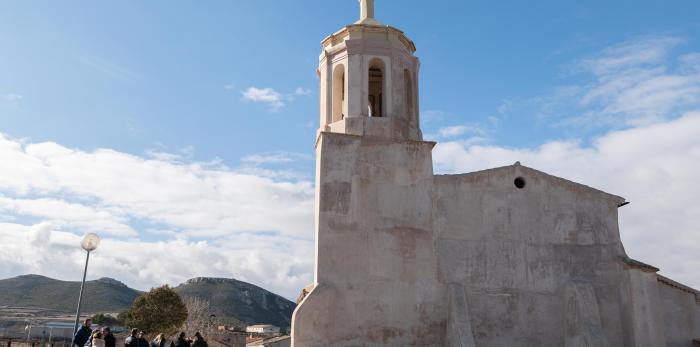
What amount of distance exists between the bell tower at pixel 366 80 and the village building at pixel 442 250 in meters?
0.03

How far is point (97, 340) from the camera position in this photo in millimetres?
11078

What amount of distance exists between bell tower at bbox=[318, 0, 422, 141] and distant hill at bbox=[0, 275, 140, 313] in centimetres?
4575

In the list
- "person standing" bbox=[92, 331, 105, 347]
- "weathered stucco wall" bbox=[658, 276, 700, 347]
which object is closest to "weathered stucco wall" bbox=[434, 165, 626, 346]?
"weathered stucco wall" bbox=[658, 276, 700, 347]

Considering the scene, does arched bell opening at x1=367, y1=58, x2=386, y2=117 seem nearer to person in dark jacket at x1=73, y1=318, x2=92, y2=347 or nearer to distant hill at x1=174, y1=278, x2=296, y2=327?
person in dark jacket at x1=73, y1=318, x2=92, y2=347

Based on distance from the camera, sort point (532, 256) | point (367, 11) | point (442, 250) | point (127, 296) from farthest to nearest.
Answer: point (127, 296), point (367, 11), point (532, 256), point (442, 250)

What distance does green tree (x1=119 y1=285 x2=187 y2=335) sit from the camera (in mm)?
29141

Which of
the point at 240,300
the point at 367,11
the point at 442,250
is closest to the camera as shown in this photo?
the point at 442,250

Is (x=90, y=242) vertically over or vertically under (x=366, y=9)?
under

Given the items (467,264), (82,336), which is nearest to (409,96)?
(467,264)

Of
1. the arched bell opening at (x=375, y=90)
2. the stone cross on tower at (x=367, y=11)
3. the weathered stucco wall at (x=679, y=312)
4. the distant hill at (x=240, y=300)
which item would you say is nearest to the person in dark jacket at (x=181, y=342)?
the arched bell opening at (x=375, y=90)

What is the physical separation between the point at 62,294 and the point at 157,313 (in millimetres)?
35450

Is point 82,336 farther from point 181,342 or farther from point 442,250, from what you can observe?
point 442,250

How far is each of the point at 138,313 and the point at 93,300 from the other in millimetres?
31988

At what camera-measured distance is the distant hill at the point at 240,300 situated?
2312 inches
